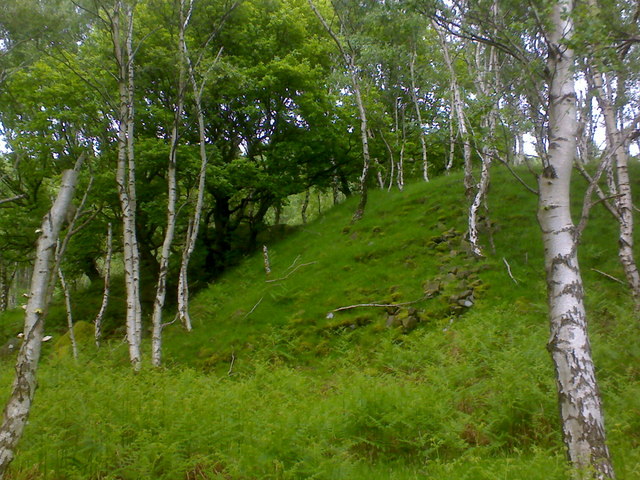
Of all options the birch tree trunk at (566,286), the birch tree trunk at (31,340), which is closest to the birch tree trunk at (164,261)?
the birch tree trunk at (31,340)

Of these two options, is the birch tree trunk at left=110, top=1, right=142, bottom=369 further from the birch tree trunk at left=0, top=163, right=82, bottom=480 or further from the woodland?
the birch tree trunk at left=0, top=163, right=82, bottom=480

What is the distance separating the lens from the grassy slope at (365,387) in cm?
498

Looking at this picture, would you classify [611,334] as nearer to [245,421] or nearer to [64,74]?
[245,421]

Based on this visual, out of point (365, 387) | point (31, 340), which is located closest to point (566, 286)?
point (365, 387)

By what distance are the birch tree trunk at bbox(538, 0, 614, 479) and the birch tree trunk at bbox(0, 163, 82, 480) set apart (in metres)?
5.03

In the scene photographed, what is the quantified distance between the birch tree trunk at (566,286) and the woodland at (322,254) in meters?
0.03

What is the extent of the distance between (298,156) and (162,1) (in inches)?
379

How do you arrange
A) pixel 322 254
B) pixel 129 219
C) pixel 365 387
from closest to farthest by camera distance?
pixel 365 387 < pixel 129 219 < pixel 322 254

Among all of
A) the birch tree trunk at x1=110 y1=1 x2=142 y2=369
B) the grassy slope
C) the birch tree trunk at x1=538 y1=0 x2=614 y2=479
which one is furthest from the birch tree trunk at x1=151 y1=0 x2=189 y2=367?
the birch tree trunk at x1=538 y1=0 x2=614 y2=479

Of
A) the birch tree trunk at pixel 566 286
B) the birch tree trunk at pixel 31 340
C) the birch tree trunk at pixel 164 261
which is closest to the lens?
the birch tree trunk at pixel 31 340

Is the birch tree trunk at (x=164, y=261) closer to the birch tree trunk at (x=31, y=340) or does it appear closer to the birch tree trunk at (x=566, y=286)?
the birch tree trunk at (x=31, y=340)

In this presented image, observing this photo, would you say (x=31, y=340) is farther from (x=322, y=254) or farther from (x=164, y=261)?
(x=322, y=254)

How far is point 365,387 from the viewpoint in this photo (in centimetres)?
715

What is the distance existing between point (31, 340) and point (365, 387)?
488 centimetres
